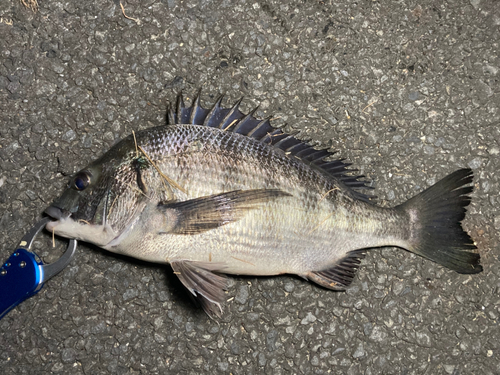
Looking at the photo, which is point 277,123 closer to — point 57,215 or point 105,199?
point 105,199

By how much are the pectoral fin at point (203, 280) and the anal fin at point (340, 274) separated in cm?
62

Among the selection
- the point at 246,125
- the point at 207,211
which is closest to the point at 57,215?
the point at 207,211

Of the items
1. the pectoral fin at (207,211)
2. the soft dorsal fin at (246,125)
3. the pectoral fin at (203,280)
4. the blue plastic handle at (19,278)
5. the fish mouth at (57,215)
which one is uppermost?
the soft dorsal fin at (246,125)

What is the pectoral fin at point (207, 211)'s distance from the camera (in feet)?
8.18

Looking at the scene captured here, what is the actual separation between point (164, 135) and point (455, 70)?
2291 millimetres

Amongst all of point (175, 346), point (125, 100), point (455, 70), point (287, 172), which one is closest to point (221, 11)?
point (125, 100)

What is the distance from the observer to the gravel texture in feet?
10.1

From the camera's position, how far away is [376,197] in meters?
2.99

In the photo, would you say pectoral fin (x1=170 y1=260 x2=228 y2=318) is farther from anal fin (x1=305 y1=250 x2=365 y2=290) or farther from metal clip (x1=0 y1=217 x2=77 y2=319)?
metal clip (x1=0 y1=217 x2=77 y2=319)

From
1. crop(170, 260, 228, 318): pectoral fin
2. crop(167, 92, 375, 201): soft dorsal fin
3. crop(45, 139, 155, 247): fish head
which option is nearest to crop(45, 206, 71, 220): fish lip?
crop(45, 139, 155, 247): fish head

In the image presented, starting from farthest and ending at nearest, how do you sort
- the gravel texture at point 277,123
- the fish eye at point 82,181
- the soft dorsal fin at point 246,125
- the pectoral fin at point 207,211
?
the gravel texture at point 277,123 < the soft dorsal fin at point 246,125 < the fish eye at point 82,181 < the pectoral fin at point 207,211

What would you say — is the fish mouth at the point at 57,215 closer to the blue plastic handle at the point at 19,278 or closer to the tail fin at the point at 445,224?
the blue plastic handle at the point at 19,278

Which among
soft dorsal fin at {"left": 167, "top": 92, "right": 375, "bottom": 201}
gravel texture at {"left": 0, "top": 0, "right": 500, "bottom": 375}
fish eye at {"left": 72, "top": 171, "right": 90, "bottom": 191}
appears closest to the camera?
fish eye at {"left": 72, "top": 171, "right": 90, "bottom": 191}

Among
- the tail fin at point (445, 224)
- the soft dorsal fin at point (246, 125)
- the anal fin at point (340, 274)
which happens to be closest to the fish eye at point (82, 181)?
the soft dorsal fin at point (246, 125)
